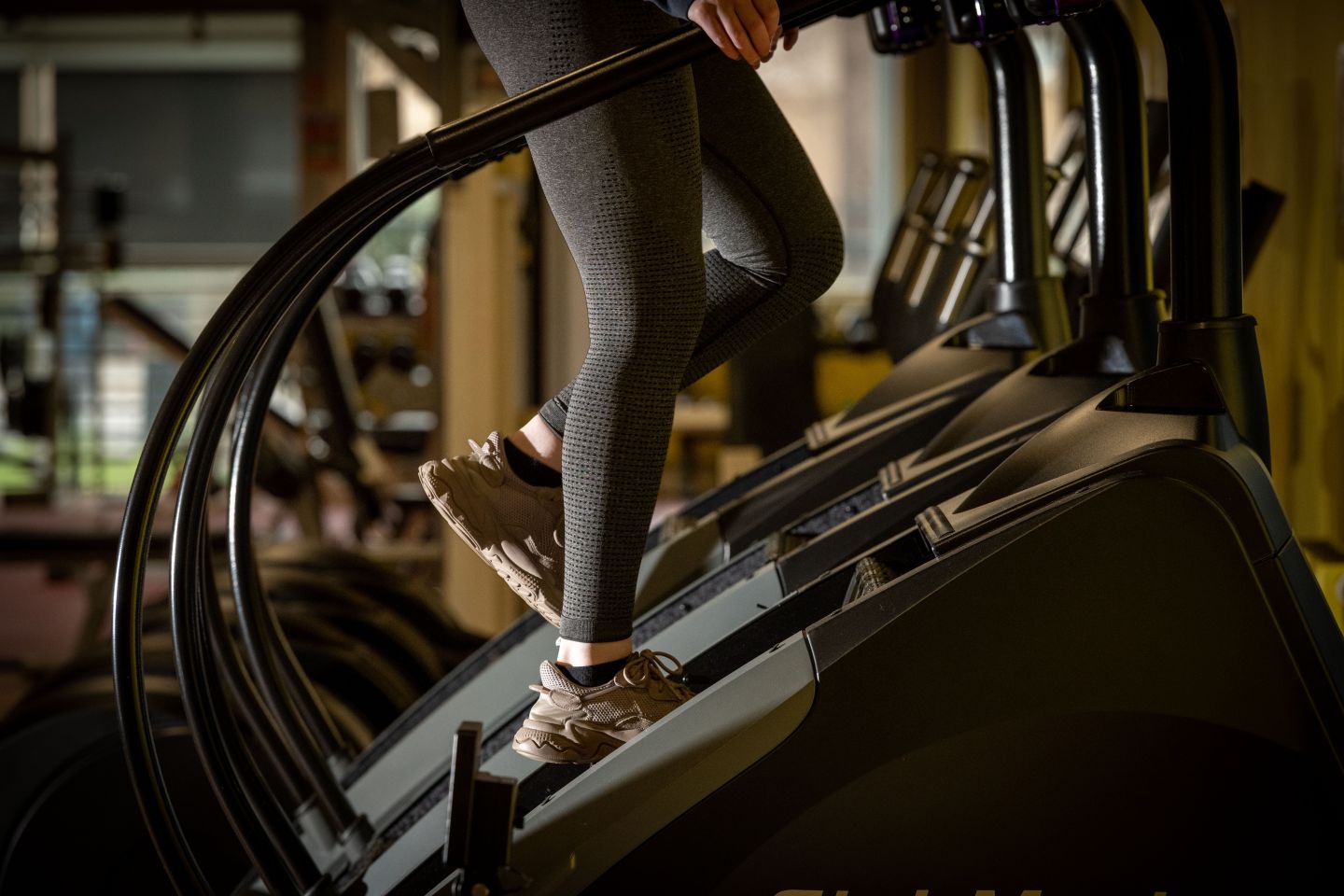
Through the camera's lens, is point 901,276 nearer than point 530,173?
Yes

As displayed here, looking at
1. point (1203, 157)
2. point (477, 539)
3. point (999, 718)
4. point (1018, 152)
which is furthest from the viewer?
point (1018, 152)

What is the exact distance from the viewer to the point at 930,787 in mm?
1146

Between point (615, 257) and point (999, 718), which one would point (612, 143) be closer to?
point (615, 257)

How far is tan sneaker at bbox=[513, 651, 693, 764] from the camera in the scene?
50.8 inches

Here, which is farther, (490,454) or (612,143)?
(490,454)

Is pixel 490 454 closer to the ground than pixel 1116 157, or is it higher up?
closer to the ground

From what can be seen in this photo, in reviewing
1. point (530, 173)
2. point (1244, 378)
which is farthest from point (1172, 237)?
point (530, 173)

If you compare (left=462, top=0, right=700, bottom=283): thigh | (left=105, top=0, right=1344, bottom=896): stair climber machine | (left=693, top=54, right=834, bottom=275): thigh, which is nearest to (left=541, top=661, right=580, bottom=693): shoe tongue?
(left=105, top=0, right=1344, bottom=896): stair climber machine

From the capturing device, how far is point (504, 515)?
142 cm

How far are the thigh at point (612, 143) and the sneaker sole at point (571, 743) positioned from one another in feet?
1.49

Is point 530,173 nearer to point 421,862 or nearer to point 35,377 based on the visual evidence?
point 421,862

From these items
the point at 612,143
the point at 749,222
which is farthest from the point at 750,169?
the point at 612,143

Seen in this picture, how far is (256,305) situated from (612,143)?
0.36 meters

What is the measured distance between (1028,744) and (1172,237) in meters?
0.52
